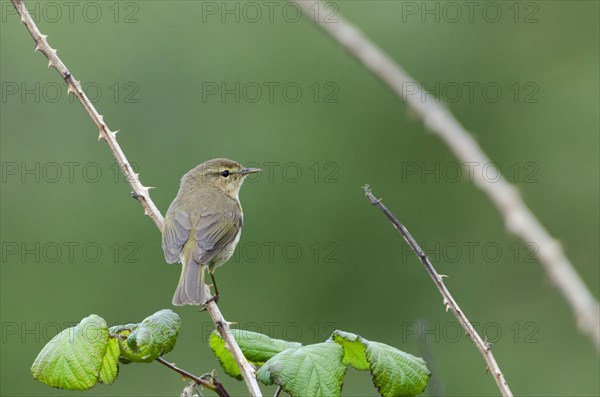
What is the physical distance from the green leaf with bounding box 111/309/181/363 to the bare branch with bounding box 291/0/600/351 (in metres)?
1.54

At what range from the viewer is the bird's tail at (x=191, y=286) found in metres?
4.03

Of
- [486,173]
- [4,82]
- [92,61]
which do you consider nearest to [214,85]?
[92,61]

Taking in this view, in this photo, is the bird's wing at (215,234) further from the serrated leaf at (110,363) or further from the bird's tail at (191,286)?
the serrated leaf at (110,363)

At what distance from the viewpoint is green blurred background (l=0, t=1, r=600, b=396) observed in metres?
9.98

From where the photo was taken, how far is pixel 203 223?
5.12 metres

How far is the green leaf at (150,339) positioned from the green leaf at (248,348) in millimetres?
214

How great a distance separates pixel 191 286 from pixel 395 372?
6.96 ft

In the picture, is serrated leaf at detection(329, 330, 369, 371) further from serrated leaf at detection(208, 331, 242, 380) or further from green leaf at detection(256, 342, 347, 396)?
serrated leaf at detection(208, 331, 242, 380)

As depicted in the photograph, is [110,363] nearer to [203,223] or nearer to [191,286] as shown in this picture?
[191,286]

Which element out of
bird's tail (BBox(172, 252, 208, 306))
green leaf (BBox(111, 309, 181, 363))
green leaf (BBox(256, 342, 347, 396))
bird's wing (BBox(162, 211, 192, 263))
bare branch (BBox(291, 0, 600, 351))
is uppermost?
bird's wing (BBox(162, 211, 192, 263))

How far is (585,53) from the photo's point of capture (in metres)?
12.4

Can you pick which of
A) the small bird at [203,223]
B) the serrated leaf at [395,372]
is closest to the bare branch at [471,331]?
the serrated leaf at [395,372]

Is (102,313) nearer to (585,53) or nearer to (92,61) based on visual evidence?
(92,61)

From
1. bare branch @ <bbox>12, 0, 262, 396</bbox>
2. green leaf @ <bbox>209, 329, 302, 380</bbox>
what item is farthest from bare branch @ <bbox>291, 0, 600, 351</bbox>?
green leaf @ <bbox>209, 329, 302, 380</bbox>
